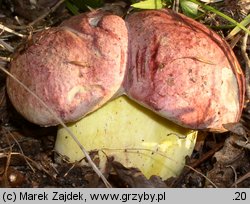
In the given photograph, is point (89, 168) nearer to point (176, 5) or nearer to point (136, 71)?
point (136, 71)

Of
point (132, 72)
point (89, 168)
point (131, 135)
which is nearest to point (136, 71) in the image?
point (132, 72)

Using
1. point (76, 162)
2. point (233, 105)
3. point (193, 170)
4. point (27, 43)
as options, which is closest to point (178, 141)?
point (193, 170)

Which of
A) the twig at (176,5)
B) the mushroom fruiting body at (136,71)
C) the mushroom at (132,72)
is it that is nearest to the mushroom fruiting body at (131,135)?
the mushroom at (132,72)

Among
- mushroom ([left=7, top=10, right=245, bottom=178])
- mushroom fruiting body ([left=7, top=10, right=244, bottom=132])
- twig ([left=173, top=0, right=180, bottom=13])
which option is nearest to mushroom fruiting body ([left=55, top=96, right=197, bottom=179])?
mushroom ([left=7, top=10, right=245, bottom=178])

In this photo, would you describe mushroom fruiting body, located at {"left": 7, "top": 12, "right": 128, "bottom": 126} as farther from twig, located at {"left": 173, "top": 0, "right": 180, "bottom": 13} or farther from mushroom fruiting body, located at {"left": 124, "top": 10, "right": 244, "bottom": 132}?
twig, located at {"left": 173, "top": 0, "right": 180, "bottom": 13}

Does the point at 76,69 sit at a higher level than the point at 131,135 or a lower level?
higher

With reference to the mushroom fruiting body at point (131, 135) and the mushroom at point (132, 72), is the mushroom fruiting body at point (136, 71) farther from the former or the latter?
the mushroom fruiting body at point (131, 135)
